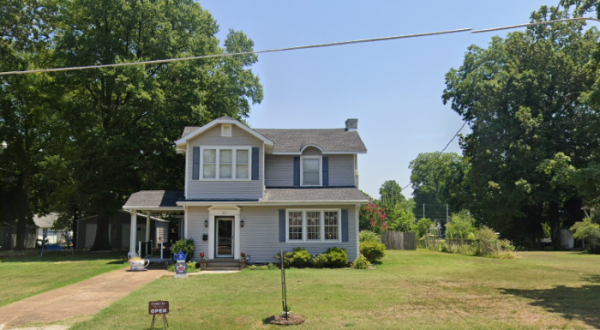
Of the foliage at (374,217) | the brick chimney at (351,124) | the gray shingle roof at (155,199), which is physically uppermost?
the brick chimney at (351,124)

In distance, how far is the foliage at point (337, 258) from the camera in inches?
786

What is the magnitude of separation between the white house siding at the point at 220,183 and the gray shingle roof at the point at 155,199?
161cm

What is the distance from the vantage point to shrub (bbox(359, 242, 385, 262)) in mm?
21781

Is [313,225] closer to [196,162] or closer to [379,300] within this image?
[196,162]

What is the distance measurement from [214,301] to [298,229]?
396 inches

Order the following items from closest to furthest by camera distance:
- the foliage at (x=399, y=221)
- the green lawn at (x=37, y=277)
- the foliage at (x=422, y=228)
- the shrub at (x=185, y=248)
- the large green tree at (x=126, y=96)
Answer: the green lawn at (x=37, y=277) → the shrub at (x=185, y=248) → the large green tree at (x=126, y=96) → the foliage at (x=399, y=221) → the foliage at (x=422, y=228)

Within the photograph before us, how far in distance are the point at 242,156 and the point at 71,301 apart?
10.8m

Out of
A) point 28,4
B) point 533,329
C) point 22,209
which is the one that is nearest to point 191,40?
point 28,4

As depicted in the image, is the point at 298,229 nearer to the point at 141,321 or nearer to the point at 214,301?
the point at 214,301

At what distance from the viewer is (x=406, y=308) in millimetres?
10305

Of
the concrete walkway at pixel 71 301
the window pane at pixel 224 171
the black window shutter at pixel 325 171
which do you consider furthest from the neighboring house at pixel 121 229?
the concrete walkway at pixel 71 301

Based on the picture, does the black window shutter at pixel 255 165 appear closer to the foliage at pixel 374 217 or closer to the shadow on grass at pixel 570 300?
the shadow on grass at pixel 570 300

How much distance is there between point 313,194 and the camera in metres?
21.3

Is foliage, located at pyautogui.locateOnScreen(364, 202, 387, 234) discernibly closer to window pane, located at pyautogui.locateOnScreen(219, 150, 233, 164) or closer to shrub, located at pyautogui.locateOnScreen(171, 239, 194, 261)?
window pane, located at pyautogui.locateOnScreen(219, 150, 233, 164)
